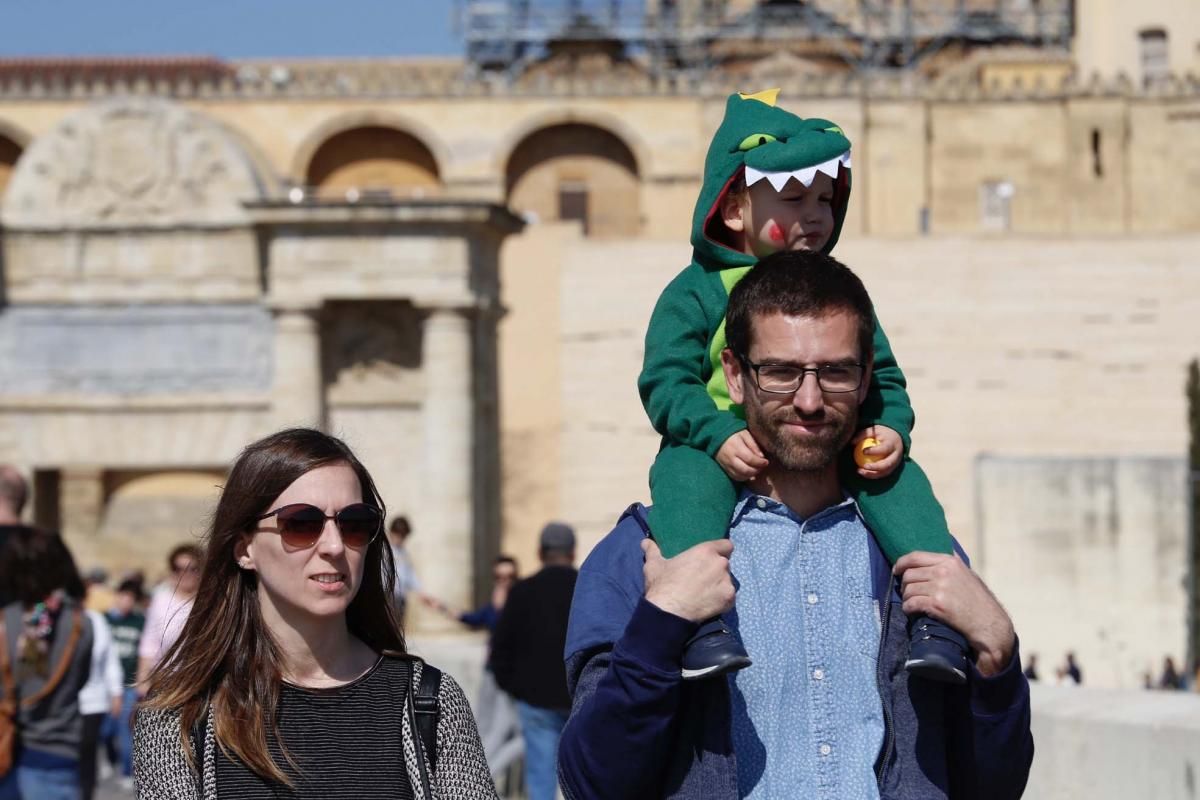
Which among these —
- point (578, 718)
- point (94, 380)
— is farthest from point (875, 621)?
point (94, 380)

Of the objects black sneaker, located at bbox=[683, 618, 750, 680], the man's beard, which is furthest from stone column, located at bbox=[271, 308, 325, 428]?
black sneaker, located at bbox=[683, 618, 750, 680]

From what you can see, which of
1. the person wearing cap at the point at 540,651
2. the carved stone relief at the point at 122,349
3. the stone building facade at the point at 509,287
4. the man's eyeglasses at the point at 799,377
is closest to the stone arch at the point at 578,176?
the stone building facade at the point at 509,287

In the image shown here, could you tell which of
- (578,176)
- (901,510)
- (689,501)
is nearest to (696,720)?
(689,501)

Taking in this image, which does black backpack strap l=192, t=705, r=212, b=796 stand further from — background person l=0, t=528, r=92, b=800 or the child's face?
background person l=0, t=528, r=92, b=800

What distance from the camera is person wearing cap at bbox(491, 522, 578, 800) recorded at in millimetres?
10008

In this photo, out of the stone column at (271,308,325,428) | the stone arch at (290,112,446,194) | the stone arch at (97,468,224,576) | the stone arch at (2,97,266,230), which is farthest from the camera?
the stone arch at (290,112,446,194)

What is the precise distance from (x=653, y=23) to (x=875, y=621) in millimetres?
50544

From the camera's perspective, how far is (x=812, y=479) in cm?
369

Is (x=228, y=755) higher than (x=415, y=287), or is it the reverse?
(x=415, y=287)

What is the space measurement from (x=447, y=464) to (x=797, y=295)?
685 inches

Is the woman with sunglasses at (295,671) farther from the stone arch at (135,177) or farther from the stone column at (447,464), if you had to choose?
the stone arch at (135,177)

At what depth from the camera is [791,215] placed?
3.87 meters

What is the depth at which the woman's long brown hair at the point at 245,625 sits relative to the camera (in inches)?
153

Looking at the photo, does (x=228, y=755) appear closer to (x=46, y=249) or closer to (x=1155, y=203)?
(x=46, y=249)
